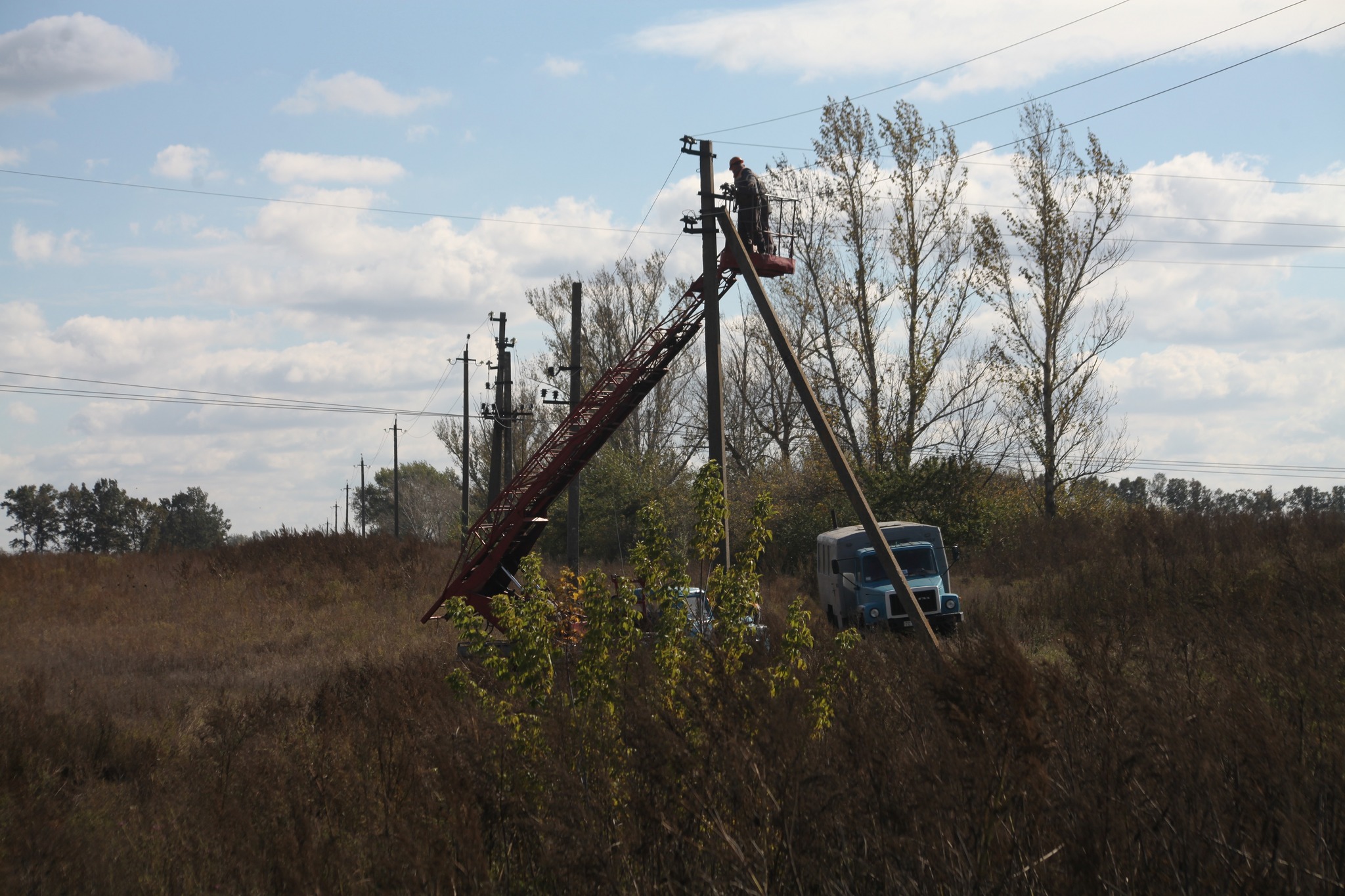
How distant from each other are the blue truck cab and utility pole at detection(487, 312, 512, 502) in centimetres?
1253

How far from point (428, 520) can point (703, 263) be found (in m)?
65.1

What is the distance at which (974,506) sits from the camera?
1209 inches

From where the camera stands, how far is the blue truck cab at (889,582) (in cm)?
1859

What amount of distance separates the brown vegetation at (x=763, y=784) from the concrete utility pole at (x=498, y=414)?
18696 millimetres

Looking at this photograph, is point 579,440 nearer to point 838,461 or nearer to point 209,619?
point 838,461

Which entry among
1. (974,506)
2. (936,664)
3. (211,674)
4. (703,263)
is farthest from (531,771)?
(974,506)

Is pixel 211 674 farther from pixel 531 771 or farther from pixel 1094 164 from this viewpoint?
pixel 1094 164

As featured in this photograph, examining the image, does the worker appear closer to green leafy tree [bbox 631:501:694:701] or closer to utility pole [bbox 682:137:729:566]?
utility pole [bbox 682:137:729:566]

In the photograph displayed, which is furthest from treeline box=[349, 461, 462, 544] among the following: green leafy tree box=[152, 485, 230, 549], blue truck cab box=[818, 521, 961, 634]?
blue truck cab box=[818, 521, 961, 634]

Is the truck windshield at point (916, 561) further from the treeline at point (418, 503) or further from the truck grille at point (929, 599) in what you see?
the treeline at point (418, 503)

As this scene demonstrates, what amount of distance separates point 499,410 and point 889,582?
1779 cm

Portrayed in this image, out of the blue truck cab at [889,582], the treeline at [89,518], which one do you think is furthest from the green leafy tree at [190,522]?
the blue truck cab at [889,582]

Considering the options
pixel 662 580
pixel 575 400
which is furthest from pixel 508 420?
pixel 662 580

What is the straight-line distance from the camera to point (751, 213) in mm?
15742
